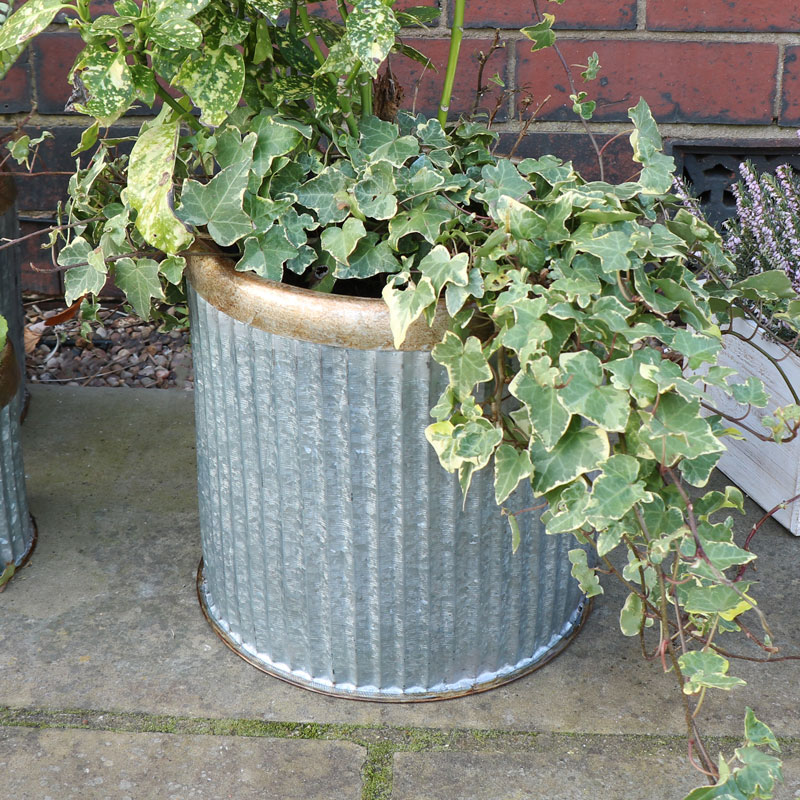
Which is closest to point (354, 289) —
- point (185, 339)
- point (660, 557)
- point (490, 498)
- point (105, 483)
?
point (490, 498)

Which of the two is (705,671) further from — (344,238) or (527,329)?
→ (344,238)

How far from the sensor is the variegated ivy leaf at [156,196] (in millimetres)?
1089

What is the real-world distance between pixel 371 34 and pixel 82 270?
439 millimetres

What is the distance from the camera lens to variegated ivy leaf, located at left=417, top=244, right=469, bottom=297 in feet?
3.33

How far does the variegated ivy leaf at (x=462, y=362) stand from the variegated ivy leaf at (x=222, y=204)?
10.2 inches

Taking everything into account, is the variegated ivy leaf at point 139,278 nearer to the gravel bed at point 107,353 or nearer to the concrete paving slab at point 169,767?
the concrete paving slab at point 169,767

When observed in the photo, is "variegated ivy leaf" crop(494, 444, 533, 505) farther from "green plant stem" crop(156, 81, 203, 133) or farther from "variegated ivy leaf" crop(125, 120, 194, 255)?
"green plant stem" crop(156, 81, 203, 133)

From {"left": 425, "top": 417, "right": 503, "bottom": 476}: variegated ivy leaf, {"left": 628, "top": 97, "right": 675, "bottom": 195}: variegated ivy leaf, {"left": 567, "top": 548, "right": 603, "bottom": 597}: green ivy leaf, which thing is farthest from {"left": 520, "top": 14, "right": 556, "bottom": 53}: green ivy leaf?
{"left": 567, "top": 548, "right": 603, "bottom": 597}: green ivy leaf

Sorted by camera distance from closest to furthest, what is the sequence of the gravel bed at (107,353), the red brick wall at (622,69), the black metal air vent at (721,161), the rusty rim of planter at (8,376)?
the rusty rim of planter at (8,376)
the red brick wall at (622,69)
the black metal air vent at (721,161)
the gravel bed at (107,353)

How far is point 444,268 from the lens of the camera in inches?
40.3

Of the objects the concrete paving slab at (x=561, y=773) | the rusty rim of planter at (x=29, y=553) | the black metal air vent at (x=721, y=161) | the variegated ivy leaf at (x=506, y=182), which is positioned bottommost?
the rusty rim of planter at (x=29, y=553)

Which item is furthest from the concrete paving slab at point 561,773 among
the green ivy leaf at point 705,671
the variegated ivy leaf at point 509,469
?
the variegated ivy leaf at point 509,469

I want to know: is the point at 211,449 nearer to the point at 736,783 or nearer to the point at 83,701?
the point at 83,701

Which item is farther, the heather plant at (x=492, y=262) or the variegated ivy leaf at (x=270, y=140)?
the variegated ivy leaf at (x=270, y=140)
